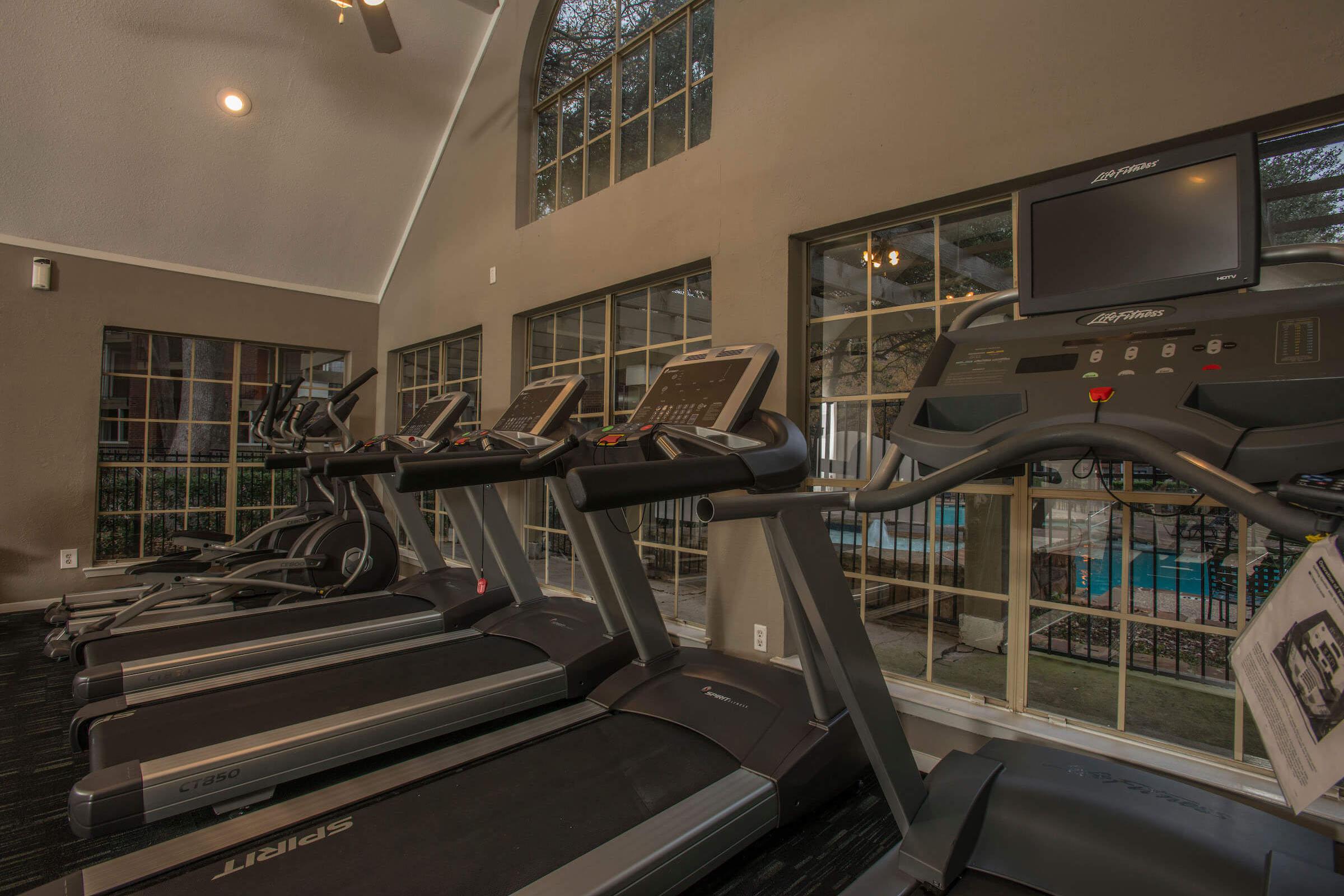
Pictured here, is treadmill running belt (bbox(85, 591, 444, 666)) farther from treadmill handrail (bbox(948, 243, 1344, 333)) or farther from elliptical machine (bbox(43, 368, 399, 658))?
treadmill handrail (bbox(948, 243, 1344, 333))

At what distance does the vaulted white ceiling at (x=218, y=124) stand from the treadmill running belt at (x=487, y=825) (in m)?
4.09

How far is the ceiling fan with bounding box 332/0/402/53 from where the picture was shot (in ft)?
9.96

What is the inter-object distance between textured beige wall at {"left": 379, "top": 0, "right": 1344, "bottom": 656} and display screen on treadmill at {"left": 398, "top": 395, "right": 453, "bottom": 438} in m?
0.63

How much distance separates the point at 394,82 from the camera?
15.8ft

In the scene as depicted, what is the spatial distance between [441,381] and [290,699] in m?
3.37

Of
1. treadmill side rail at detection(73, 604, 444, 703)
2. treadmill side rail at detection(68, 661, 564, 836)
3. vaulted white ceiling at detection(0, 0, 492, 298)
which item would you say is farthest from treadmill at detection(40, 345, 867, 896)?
vaulted white ceiling at detection(0, 0, 492, 298)

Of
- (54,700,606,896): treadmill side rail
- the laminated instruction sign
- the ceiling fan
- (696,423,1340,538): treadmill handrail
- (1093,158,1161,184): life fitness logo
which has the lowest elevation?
(54,700,606,896): treadmill side rail

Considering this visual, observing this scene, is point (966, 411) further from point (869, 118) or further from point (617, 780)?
point (869, 118)

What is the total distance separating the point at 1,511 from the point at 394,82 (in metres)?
4.21

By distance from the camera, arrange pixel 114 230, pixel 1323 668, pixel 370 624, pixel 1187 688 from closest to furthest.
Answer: pixel 1323 668 → pixel 1187 688 → pixel 370 624 → pixel 114 230

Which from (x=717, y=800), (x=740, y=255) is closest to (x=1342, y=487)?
(x=717, y=800)

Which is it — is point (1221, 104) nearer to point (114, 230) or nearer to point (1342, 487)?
point (1342, 487)

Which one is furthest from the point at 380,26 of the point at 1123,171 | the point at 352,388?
the point at 1123,171

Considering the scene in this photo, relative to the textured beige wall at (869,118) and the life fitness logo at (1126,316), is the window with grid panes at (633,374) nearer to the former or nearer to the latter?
the textured beige wall at (869,118)
